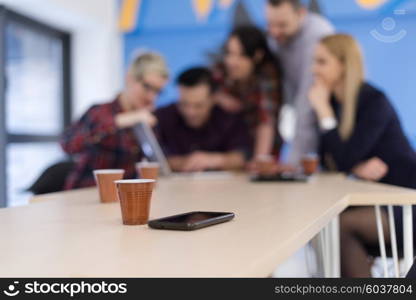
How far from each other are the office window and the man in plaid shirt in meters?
0.87

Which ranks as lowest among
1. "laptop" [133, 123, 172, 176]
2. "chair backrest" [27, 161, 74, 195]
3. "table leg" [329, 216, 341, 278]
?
"table leg" [329, 216, 341, 278]

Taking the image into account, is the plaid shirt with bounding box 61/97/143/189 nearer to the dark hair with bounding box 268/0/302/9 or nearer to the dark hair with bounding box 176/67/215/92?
the dark hair with bounding box 176/67/215/92

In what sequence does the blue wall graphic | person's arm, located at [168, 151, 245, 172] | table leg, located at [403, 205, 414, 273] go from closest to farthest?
table leg, located at [403, 205, 414, 273]
person's arm, located at [168, 151, 245, 172]
the blue wall graphic

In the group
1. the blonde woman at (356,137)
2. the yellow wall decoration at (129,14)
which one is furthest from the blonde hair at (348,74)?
the yellow wall decoration at (129,14)

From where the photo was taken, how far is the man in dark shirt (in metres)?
2.78

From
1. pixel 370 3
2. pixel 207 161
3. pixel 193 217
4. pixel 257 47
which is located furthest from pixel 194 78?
pixel 193 217

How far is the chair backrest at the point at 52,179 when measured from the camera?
2.28 metres

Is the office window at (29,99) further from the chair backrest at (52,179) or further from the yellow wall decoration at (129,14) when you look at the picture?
the chair backrest at (52,179)

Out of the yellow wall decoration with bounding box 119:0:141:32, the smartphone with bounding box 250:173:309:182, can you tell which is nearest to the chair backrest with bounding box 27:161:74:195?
the smartphone with bounding box 250:173:309:182

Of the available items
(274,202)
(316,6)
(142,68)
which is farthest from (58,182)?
(316,6)

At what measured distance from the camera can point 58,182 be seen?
236 cm

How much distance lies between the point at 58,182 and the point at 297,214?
61.2 inches

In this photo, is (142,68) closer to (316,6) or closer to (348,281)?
(316,6)

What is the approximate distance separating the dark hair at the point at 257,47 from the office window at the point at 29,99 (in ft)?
4.32
